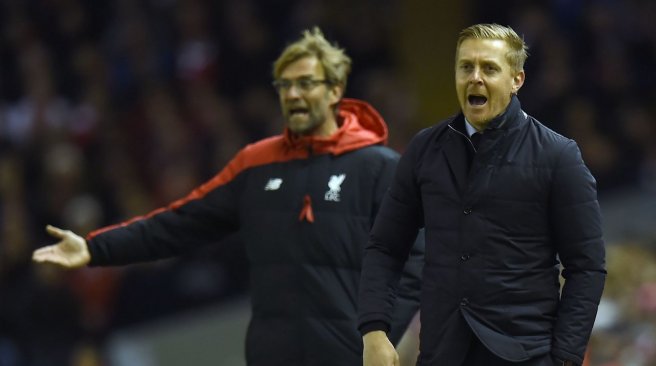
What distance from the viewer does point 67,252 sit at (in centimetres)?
536

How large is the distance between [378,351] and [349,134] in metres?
1.49

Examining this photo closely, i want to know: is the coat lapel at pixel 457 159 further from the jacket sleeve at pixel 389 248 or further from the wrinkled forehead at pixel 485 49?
the wrinkled forehead at pixel 485 49

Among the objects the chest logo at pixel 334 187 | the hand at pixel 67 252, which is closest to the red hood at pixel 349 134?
the chest logo at pixel 334 187

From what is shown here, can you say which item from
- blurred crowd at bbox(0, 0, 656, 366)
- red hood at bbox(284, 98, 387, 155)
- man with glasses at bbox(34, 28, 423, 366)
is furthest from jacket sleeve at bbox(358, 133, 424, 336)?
blurred crowd at bbox(0, 0, 656, 366)

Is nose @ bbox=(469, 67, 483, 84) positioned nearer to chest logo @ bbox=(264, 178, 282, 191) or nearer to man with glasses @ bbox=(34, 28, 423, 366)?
man with glasses @ bbox=(34, 28, 423, 366)

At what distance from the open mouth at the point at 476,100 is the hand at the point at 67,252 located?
1.94m

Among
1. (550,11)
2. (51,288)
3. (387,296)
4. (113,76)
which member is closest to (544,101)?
(550,11)

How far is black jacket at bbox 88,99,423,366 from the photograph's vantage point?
5.11 meters

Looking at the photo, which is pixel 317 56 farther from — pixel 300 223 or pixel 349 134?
pixel 300 223

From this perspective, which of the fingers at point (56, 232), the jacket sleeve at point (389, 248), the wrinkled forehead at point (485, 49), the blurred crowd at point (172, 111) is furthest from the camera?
the blurred crowd at point (172, 111)

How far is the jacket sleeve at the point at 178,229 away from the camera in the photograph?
5426 millimetres

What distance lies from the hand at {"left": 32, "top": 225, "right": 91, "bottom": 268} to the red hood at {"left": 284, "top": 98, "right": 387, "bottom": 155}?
2.82 feet

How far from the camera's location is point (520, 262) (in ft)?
12.9

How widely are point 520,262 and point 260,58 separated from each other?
7.02m
